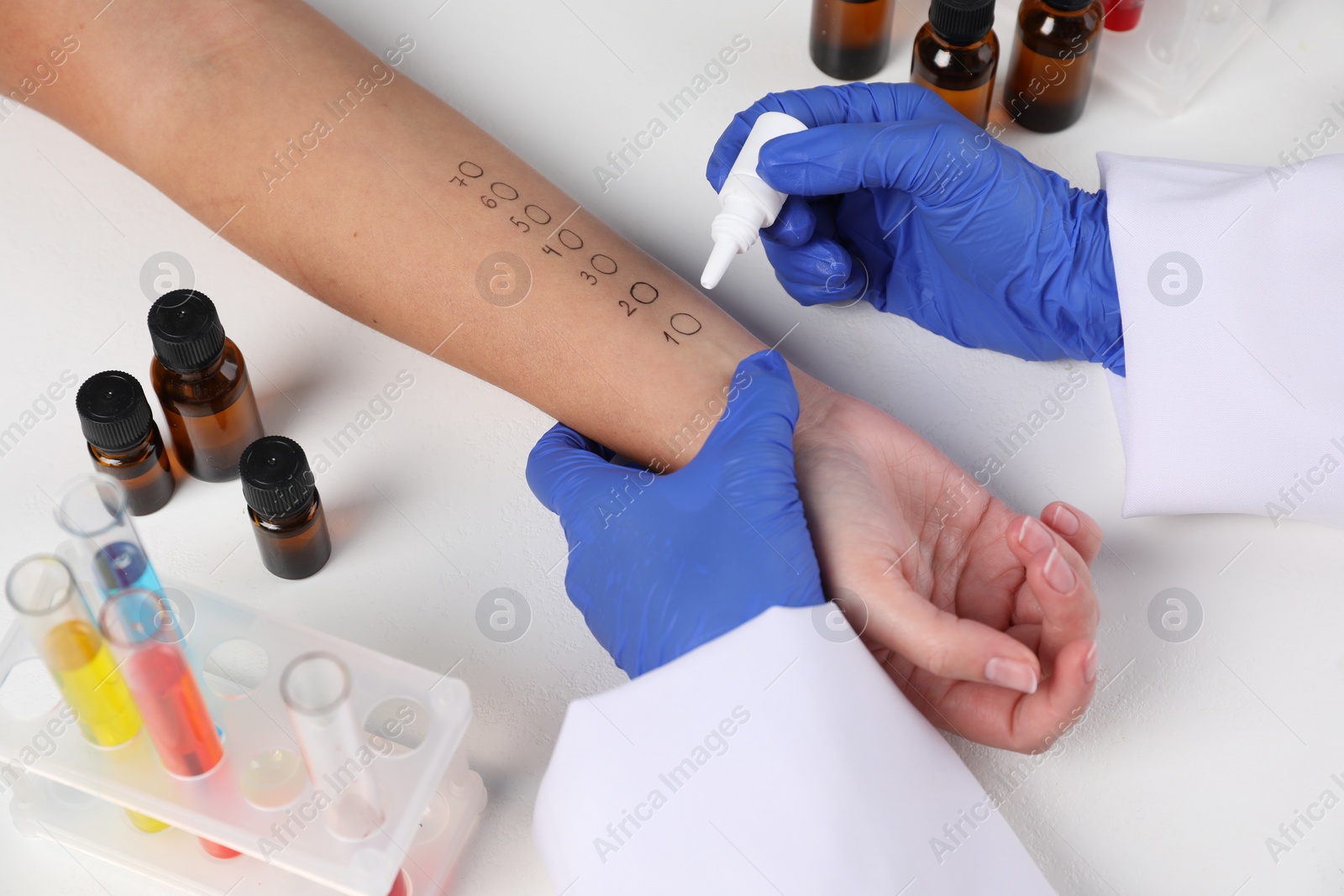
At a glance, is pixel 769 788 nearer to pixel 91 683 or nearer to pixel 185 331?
pixel 91 683

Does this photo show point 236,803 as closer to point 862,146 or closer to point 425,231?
point 425,231

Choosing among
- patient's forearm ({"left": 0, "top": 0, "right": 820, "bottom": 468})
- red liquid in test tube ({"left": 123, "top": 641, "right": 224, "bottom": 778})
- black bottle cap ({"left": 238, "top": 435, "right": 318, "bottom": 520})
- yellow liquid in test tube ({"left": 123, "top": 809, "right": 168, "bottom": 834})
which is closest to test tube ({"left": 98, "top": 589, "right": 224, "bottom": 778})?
red liquid in test tube ({"left": 123, "top": 641, "right": 224, "bottom": 778})

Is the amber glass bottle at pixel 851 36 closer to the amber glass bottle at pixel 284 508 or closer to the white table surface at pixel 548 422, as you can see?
the white table surface at pixel 548 422

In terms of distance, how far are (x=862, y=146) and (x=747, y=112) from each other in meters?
0.19

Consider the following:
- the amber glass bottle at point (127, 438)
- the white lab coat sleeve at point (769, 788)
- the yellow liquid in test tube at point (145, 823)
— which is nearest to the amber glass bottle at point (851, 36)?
the white lab coat sleeve at point (769, 788)

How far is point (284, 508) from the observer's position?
3.98 feet

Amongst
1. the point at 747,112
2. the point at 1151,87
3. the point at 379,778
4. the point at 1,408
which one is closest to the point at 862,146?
the point at 747,112

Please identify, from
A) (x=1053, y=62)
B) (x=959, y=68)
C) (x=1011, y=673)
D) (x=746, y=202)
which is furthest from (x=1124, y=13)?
(x=1011, y=673)

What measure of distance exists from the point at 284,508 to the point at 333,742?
0.33m

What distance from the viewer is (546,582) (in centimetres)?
132

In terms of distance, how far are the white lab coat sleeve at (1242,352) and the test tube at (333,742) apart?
875 mm

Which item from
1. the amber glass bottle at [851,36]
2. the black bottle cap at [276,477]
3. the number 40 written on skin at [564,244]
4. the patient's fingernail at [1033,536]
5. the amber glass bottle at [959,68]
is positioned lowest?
the black bottle cap at [276,477]

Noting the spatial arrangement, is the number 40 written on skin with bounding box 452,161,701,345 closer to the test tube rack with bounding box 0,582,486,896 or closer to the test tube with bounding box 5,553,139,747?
the test tube rack with bounding box 0,582,486,896

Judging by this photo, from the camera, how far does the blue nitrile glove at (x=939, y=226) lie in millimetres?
1380
